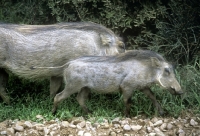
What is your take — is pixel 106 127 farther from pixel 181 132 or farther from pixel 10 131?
pixel 10 131

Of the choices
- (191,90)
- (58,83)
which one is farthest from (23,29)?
(191,90)

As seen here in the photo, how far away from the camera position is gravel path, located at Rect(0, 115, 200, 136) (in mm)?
4809

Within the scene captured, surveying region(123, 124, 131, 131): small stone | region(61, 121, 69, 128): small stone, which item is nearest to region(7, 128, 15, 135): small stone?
region(61, 121, 69, 128): small stone

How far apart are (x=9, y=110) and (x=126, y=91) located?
1.37 meters

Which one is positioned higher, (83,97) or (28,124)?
(83,97)

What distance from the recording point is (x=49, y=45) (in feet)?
17.9

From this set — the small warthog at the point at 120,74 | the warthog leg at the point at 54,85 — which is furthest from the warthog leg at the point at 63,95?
the warthog leg at the point at 54,85

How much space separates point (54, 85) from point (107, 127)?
113 cm

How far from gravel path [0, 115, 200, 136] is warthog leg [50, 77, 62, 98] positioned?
0.72 metres

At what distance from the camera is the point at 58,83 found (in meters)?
5.75

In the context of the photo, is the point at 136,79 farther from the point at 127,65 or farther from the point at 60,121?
the point at 60,121

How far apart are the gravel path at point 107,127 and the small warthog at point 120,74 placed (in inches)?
11.7

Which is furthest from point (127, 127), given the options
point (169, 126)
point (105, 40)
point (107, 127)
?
point (105, 40)

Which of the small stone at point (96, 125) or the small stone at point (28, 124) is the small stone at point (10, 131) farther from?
the small stone at point (96, 125)
